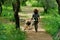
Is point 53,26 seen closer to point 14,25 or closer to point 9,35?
point 14,25

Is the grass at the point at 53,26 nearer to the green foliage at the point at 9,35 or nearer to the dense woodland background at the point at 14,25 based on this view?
the dense woodland background at the point at 14,25

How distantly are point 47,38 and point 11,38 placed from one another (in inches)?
102

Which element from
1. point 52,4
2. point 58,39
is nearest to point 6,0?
point 58,39

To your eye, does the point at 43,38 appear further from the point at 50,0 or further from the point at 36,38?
the point at 50,0

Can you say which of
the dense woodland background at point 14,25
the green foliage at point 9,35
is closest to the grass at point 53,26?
the dense woodland background at point 14,25

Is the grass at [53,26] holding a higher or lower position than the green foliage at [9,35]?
lower

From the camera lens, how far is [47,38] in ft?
46.9

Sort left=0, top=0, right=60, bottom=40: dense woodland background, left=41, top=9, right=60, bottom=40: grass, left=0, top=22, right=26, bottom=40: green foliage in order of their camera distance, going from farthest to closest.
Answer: left=41, top=9, right=60, bottom=40: grass, left=0, top=0, right=60, bottom=40: dense woodland background, left=0, top=22, right=26, bottom=40: green foliage

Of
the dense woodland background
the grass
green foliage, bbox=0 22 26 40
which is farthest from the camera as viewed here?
the grass

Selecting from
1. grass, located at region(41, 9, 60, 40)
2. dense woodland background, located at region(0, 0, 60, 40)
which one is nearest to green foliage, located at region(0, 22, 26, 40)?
dense woodland background, located at region(0, 0, 60, 40)

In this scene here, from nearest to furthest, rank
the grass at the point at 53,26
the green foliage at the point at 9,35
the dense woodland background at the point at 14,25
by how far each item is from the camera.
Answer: the green foliage at the point at 9,35, the dense woodland background at the point at 14,25, the grass at the point at 53,26

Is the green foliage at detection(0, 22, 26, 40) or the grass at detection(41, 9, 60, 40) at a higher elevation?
the green foliage at detection(0, 22, 26, 40)

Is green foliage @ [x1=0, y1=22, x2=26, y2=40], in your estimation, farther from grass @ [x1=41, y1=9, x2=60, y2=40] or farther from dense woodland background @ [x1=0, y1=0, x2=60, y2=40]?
grass @ [x1=41, y1=9, x2=60, y2=40]

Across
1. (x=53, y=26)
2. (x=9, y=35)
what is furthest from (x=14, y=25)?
(x=9, y=35)
